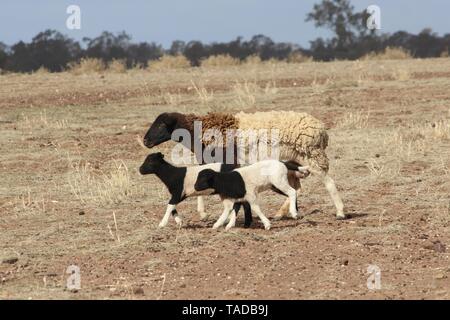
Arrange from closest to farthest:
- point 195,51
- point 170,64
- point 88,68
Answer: point 88,68, point 170,64, point 195,51

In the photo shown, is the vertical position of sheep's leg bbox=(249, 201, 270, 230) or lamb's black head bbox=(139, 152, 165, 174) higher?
lamb's black head bbox=(139, 152, 165, 174)

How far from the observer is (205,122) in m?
11.7

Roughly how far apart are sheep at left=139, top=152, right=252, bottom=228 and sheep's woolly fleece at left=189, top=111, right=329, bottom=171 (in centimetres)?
60

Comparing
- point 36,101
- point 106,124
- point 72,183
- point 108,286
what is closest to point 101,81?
point 36,101

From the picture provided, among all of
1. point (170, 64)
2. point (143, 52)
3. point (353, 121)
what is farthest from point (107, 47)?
point (353, 121)

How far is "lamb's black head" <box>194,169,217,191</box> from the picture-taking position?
10789 mm

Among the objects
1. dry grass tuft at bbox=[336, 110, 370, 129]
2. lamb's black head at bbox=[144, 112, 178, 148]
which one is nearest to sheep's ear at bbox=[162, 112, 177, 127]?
lamb's black head at bbox=[144, 112, 178, 148]

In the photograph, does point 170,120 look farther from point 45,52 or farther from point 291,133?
point 45,52

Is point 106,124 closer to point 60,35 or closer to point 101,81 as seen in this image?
point 101,81

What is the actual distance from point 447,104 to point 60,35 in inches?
1495

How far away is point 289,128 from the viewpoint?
11539 millimetres

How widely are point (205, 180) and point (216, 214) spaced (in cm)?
121

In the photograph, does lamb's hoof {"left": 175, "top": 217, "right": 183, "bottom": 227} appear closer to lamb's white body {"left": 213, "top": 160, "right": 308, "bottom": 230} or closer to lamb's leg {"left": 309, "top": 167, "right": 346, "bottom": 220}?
lamb's white body {"left": 213, "top": 160, "right": 308, "bottom": 230}
